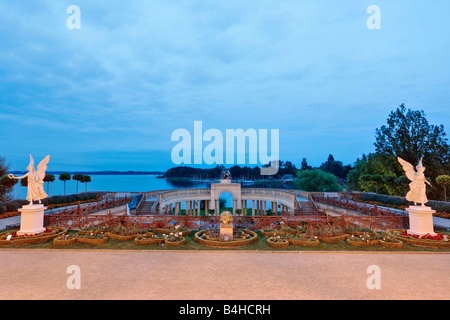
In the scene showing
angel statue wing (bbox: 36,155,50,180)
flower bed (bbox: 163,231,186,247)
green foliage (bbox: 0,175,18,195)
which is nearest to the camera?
flower bed (bbox: 163,231,186,247)

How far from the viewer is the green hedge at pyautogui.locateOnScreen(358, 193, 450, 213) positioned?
20108mm

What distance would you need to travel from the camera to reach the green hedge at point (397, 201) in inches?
792

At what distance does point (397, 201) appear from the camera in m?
24.5

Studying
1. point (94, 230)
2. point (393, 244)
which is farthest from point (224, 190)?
point (393, 244)

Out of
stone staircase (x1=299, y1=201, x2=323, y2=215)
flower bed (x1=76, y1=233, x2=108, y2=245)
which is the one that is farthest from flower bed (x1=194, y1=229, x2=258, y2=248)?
stone staircase (x1=299, y1=201, x2=323, y2=215)

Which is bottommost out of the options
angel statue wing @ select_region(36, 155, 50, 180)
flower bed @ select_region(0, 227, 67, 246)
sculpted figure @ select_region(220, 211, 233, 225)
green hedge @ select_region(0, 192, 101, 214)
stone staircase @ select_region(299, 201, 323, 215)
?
stone staircase @ select_region(299, 201, 323, 215)

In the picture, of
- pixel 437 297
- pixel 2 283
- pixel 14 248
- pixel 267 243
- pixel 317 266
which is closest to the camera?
pixel 437 297

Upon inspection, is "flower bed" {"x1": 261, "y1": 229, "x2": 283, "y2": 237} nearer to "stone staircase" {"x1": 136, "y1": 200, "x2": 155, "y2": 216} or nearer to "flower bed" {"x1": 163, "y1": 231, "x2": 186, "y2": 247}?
"flower bed" {"x1": 163, "y1": 231, "x2": 186, "y2": 247}

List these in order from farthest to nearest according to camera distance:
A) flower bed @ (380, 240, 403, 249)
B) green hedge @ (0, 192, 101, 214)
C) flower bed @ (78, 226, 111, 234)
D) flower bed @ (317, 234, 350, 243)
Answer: green hedge @ (0, 192, 101, 214) → flower bed @ (78, 226, 111, 234) → flower bed @ (317, 234, 350, 243) → flower bed @ (380, 240, 403, 249)

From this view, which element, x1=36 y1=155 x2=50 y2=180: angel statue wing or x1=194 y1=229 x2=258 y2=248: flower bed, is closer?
x1=194 y1=229 x2=258 y2=248: flower bed
